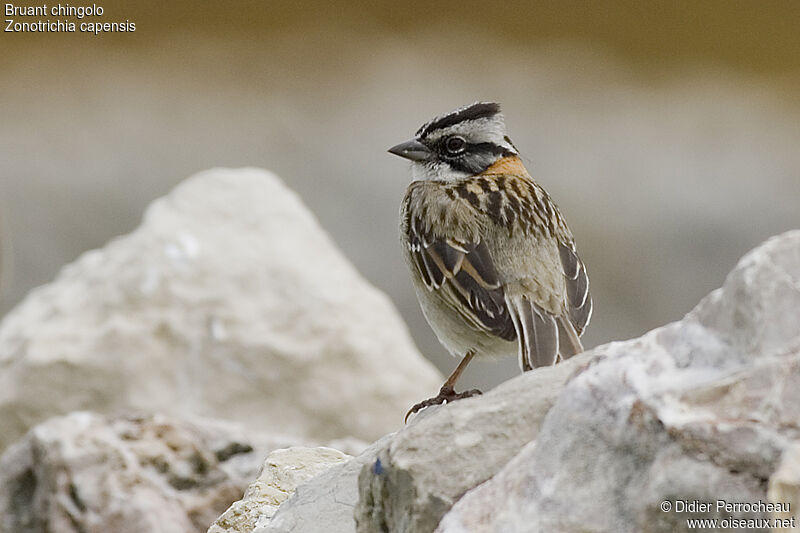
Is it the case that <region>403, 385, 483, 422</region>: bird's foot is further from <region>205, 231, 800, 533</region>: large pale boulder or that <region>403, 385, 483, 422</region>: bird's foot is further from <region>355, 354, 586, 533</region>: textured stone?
<region>205, 231, 800, 533</region>: large pale boulder

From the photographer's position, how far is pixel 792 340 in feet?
8.56

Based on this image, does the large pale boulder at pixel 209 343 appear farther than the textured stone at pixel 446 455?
Yes

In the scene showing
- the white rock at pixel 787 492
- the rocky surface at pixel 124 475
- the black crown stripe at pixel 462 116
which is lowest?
the rocky surface at pixel 124 475

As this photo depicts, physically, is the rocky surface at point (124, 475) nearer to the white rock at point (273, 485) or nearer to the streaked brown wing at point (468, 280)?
the white rock at point (273, 485)

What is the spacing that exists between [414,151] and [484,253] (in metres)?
0.82

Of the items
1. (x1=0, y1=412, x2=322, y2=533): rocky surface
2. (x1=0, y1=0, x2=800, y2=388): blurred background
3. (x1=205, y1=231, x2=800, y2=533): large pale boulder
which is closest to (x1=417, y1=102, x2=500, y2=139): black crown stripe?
(x1=0, y1=412, x2=322, y2=533): rocky surface

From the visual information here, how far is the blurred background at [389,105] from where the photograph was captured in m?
12.1

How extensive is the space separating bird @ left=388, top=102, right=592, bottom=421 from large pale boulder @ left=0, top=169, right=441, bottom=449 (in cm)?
214

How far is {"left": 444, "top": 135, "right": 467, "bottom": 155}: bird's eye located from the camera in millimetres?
5914

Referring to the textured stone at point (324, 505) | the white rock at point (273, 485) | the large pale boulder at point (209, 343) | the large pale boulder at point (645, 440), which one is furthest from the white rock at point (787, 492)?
the large pale boulder at point (209, 343)

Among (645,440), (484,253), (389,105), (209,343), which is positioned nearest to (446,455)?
(645,440)

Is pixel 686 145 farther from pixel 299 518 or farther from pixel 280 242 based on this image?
pixel 299 518

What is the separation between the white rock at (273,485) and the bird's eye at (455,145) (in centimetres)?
170

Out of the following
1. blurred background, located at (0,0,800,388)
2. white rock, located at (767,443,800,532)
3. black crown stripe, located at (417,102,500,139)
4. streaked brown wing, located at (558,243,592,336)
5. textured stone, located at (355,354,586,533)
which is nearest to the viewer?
white rock, located at (767,443,800,532)
